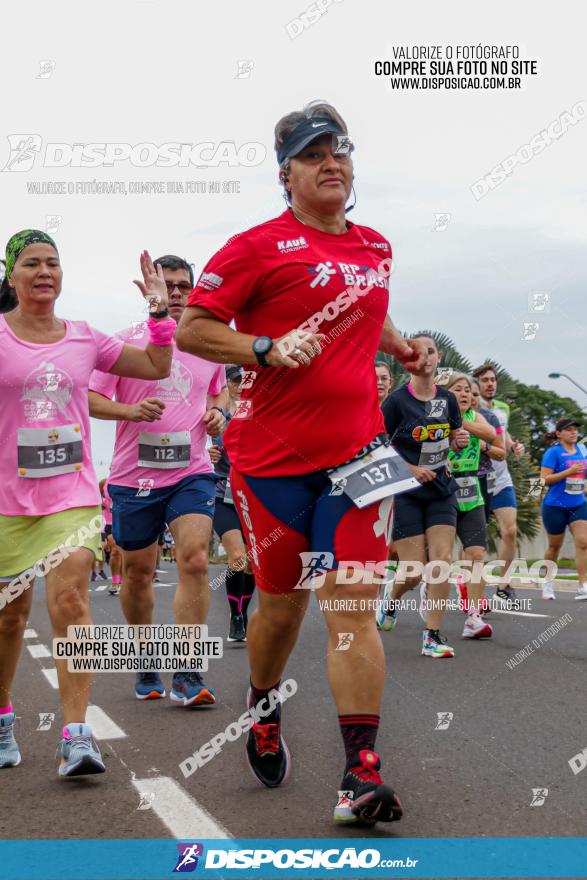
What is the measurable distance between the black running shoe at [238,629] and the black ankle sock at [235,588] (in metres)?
0.05

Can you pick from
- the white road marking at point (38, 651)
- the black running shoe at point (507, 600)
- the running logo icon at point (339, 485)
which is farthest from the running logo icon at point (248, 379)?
the black running shoe at point (507, 600)

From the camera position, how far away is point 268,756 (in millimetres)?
4203

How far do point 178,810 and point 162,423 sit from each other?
3.05m

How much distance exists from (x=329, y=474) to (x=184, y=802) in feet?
4.05

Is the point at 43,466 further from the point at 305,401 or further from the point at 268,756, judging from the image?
the point at 268,756

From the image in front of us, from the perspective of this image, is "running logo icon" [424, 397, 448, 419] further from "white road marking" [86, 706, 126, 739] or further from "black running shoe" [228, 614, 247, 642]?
"white road marking" [86, 706, 126, 739]

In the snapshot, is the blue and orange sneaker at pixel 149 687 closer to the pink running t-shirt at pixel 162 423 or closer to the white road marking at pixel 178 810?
the pink running t-shirt at pixel 162 423

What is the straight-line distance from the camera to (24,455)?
15.7 feet

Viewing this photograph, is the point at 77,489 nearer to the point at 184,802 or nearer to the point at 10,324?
the point at 10,324

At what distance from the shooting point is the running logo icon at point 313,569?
3811 mm

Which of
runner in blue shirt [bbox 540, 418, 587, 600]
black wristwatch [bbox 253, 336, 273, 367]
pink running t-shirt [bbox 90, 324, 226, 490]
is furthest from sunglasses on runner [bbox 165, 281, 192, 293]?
runner in blue shirt [bbox 540, 418, 587, 600]

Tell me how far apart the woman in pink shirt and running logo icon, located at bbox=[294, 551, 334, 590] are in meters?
1.06

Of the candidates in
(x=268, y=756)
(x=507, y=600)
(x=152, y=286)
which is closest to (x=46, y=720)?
(x=268, y=756)

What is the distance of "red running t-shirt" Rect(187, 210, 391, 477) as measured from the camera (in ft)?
12.8
